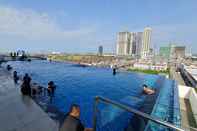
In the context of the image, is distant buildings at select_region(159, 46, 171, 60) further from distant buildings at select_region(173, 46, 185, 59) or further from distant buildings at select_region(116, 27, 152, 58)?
distant buildings at select_region(116, 27, 152, 58)

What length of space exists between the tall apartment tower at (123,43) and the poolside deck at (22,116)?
124m

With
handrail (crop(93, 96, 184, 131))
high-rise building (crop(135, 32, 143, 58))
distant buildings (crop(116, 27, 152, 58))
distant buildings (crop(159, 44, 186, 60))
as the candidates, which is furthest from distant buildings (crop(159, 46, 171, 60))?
handrail (crop(93, 96, 184, 131))

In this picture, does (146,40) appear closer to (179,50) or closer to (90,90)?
(179,50)

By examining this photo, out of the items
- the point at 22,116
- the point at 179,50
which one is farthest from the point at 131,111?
the point at 179,50

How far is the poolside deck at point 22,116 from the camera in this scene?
4301mm

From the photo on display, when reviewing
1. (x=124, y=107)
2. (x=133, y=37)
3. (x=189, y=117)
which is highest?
(x=133, y=37)

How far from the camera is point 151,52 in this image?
381 feet

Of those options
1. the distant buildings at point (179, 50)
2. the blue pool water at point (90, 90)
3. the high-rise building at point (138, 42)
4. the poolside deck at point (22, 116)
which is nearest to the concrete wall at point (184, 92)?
the blue pool water at point (90, 90)

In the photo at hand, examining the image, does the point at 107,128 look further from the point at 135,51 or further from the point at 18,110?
the point at 135,51

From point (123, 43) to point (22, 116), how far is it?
129 meters

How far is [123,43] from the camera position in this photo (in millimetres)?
130875

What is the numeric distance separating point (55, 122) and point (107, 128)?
A: 1.87 metres

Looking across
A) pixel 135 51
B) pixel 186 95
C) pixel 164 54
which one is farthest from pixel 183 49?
pixel 186 95

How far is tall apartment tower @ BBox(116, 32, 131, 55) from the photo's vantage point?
127688mm
